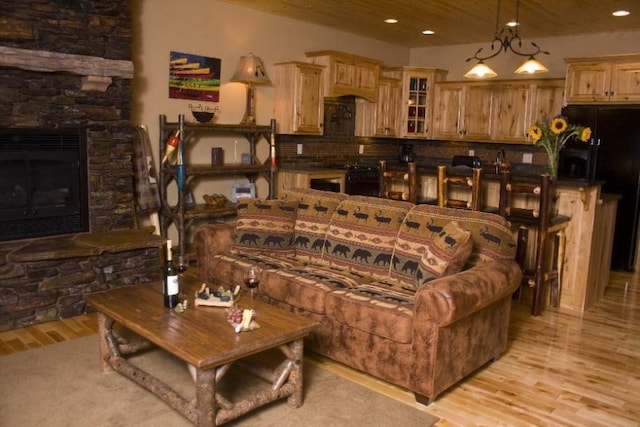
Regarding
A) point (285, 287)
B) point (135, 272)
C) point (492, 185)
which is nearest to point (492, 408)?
point (285, 287)

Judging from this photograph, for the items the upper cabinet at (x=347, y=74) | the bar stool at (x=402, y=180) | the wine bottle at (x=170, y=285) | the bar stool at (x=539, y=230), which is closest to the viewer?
the wine bottle at (x=170, y=285)

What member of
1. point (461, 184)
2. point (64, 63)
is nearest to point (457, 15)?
point (461, 184)

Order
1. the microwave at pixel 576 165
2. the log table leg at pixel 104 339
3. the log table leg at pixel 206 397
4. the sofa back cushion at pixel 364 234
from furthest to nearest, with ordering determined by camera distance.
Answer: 1. the microwave at pixel 576 165
2. the sofa back cushion at pixel 364 234
3. the log table leg at pixel 104 339
4. the log table leg at pixel 206 397

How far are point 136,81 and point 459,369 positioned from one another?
3.88 metres

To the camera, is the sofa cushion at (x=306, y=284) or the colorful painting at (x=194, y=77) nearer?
the sofa cushion at (x=306, y=284)

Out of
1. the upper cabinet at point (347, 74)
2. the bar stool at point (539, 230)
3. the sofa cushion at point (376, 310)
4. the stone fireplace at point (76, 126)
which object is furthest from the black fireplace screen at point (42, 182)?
the bar stool at point (539, 230)

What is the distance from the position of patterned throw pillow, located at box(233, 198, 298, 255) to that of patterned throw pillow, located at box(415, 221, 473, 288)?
4.23 feet

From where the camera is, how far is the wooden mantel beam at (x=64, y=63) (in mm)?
4020

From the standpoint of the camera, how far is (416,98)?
7816 millimetres

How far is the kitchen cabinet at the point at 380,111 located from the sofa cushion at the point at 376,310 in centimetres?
438

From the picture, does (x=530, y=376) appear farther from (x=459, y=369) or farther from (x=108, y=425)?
(x=108, y=425)

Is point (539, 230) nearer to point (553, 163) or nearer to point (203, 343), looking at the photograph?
point (553, 163)

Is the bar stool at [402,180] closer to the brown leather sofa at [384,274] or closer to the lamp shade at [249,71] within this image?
the brown leather sofa at [384,274]

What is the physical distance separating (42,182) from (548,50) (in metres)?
6.22
